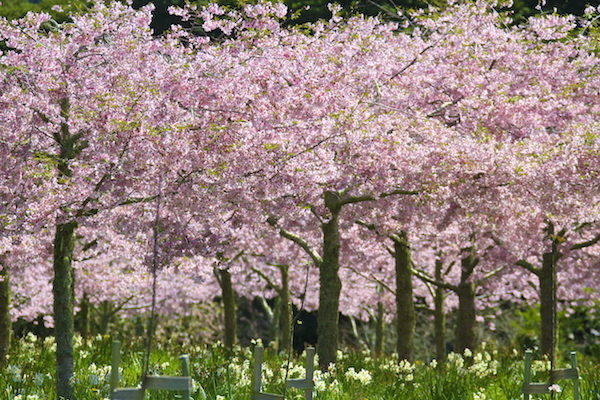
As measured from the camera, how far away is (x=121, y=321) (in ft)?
92.1

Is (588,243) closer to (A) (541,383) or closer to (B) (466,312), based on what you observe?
(B) (466,312)

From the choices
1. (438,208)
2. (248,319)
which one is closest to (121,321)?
(248,319)

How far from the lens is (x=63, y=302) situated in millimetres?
9562

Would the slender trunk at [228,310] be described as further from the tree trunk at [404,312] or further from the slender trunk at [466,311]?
the slender trunk at [466,311]

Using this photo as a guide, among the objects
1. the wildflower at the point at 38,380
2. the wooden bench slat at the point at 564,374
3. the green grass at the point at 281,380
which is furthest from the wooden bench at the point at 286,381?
the wildflower at the point at 38,380

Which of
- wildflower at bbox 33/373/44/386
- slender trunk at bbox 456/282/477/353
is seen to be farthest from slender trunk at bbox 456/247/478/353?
wildflower at bbox 33/373/44/386

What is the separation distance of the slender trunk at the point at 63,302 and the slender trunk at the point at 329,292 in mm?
4228

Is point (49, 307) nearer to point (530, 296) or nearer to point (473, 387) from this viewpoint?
point (530, 296)

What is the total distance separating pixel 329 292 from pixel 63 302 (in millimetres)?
4435

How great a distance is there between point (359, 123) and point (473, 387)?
3.96 meters

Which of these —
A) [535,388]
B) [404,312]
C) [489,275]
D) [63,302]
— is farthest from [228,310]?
[535,388]

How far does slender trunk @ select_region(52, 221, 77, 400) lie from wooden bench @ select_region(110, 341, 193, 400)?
458cm

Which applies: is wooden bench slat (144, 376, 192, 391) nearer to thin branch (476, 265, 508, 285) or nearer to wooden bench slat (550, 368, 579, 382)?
wooden bench slat (550, 368, 579, 382)

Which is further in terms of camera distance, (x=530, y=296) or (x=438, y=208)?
(x=530, y=296)
